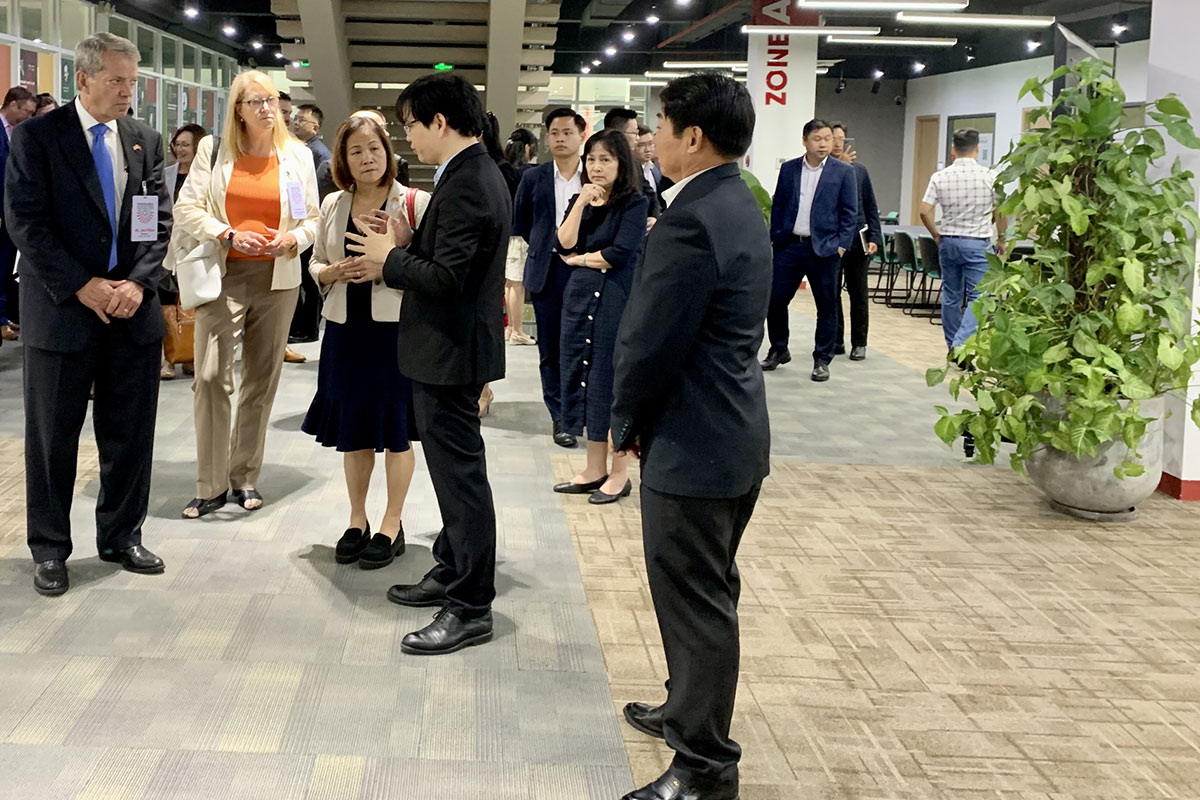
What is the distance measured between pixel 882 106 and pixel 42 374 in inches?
914

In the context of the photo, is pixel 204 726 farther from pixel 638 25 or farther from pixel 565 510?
pixel 638 25

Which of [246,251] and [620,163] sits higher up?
[620,163]

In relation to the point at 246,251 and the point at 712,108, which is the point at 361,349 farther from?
the point at 712,108

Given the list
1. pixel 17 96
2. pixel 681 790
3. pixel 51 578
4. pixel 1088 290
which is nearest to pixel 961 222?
pixel 1088 290

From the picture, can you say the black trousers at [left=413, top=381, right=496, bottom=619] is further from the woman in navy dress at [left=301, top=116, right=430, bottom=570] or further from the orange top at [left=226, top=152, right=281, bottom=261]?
the orange top at [left=226, top=152, right=281, bottom=261]

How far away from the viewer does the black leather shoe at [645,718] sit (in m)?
3.02

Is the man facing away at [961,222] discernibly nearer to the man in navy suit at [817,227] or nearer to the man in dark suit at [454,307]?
the man in navy suit at [817,227]

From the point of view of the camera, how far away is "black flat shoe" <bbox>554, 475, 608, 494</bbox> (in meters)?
5.26

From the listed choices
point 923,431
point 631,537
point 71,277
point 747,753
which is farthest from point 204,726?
point 923,431

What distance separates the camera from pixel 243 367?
4.75m

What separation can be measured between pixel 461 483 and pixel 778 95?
12.5m

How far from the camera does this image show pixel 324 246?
4.10 m

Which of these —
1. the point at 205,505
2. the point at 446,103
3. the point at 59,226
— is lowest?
the point at 205,505

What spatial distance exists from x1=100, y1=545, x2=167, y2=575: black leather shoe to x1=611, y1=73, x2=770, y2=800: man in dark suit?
84.4 inches
